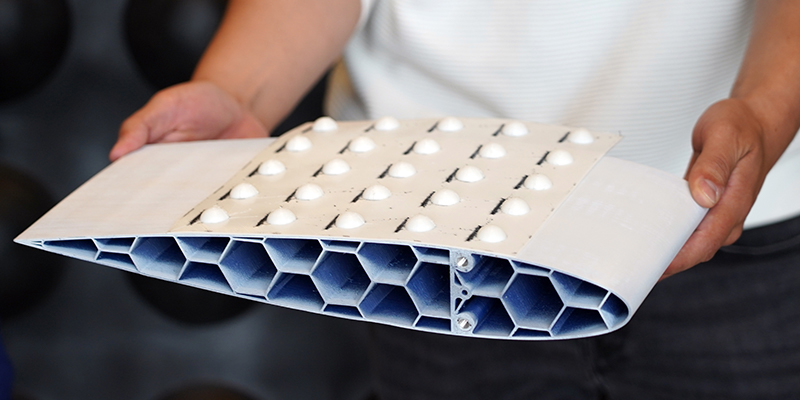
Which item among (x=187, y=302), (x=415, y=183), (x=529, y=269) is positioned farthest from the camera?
(x=187, y=302)

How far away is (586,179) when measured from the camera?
0.49 meters

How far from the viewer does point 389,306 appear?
18.5 inches

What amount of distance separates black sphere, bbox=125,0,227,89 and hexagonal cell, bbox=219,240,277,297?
0.58 metres

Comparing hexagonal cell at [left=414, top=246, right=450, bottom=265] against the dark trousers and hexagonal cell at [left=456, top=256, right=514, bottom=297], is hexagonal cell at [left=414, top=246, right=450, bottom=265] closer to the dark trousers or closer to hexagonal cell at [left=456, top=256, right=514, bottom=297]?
hexagonal cell at [left=456, top=256, right=514, bottom=297]

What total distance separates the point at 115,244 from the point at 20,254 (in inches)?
23.4

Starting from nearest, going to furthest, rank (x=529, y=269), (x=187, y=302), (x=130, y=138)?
(x=529, y=269) < (x=130, y=138) < (x=187, y=302)

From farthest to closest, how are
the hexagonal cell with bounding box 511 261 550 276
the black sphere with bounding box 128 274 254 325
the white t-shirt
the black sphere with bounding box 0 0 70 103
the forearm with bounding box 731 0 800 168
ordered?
the black sphere with bounding box 128 274 254 325
the black sphere with bounding box 0 0 70 103
the white t-shirt
the forearm with bounding box 731 0 800 168
the hexagonal cell with bounding box 511 261 550 276

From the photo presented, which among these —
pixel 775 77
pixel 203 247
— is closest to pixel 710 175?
pixel 775 77

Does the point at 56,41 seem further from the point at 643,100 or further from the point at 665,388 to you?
the point at 665,388

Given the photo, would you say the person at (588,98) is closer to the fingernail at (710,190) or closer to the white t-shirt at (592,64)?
the white t-shirt at (592,64)

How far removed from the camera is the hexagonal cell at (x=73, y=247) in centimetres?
49

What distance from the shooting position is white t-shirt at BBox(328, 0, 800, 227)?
64 centimetres

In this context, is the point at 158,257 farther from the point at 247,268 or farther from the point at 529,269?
the point at 529,269

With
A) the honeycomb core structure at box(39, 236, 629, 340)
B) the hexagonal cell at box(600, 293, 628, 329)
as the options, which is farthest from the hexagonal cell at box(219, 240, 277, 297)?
the hexagonal cell at box(600, 293, 628, 329)
